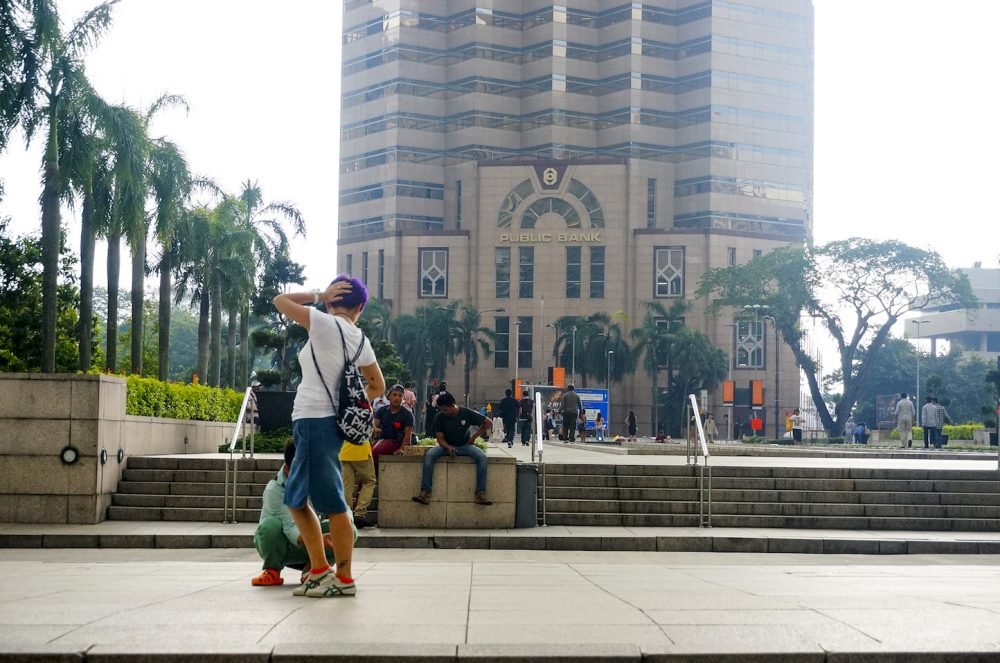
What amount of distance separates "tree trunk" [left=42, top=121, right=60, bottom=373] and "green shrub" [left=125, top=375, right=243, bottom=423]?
2692 millimetres

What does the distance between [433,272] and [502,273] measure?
255 inches

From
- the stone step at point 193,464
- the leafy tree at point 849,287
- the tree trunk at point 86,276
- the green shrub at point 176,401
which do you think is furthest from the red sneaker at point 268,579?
the leafy tree at point 849,287

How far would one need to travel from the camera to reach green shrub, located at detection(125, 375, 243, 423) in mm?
22078

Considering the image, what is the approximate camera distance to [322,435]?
6848mm

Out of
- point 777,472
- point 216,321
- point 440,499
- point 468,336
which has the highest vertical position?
point 468,336

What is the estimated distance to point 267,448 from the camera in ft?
82.4

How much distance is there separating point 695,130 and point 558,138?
12580 mm

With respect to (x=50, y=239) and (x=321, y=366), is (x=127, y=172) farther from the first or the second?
(x=321, y=366)

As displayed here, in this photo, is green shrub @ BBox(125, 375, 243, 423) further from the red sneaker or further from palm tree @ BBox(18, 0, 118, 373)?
the red sneaker

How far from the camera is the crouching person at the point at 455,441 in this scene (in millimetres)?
14609

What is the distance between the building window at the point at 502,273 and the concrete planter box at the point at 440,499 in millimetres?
92475

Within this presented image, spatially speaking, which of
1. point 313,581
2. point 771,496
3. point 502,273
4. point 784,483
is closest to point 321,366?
point 313,581

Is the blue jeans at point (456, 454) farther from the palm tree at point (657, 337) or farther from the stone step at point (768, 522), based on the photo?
the palm tree at point (657, 337)

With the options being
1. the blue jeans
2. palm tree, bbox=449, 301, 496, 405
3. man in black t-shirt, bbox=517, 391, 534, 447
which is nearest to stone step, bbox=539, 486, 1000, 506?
the blue jeans
